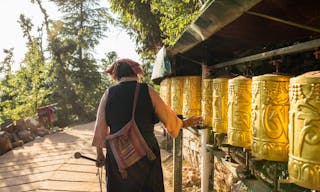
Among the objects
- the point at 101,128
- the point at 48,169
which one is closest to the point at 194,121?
the point at 101,128

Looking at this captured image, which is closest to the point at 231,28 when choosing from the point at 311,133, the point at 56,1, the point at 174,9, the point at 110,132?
the point at 311,133

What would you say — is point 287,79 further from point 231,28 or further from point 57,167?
point 57,167

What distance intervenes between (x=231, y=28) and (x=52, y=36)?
70.3ft

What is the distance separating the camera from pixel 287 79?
147 cm

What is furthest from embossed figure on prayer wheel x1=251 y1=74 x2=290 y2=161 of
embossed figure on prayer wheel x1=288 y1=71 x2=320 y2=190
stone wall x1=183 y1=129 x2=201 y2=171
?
stone wall x1=183 y1=129 x2=201 y2=171

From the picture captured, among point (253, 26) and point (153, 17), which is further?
point (153, 17)

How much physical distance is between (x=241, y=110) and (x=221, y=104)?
405 millimetres

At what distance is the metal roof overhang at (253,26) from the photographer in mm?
1591

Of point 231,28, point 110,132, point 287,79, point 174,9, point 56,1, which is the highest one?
point 56,1

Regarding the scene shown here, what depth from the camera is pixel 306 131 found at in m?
1.16

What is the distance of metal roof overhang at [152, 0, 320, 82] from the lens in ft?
5.22

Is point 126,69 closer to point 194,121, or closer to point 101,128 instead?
point 101,128

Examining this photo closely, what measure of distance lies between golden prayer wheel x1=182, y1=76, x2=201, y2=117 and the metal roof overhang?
0.74 feet

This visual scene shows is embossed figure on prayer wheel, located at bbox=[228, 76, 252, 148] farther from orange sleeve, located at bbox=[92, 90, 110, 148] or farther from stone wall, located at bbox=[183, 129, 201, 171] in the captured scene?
stone wall, located at bbox=[183, 129, 201, 171]
